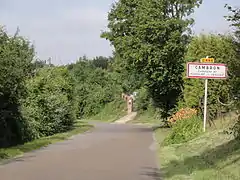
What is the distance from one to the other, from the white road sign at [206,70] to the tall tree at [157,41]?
14.2 meters

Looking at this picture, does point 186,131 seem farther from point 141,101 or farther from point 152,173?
point 141,101

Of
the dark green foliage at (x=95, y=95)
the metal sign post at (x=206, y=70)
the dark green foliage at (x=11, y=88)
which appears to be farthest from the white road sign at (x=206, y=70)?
the dark green foliage at (x=95, y=95)

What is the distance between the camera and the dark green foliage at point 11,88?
22328mm

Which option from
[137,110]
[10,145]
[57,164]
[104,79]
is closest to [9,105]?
[10,145]

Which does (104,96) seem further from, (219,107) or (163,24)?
(219,107)

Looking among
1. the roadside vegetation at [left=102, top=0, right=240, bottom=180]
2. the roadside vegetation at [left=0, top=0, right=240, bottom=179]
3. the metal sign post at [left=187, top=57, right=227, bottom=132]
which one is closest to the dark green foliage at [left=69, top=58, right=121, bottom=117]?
the roadside vegetation at [left=0, top=0, right=240, bottom=179]

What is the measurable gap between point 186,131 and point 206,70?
364 cm

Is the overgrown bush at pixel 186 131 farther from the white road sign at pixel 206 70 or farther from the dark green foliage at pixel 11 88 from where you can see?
the dark green foliage at pixel 11 88

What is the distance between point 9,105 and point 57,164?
895cm

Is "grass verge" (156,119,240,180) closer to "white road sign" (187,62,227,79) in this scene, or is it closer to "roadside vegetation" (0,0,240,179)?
"roadside vegetation" (0,0,240,179)

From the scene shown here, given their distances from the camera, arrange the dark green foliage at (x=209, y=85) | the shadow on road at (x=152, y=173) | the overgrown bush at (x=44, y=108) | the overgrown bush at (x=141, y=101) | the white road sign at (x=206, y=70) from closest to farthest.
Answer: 1. the shadow on road at (x=152, y=173)
2. the white road sign at (x=206, y=70)
3. the dark green foliage at (x=209, y=85)
4. the overgrown bush at (x=44, y=108)
5. the overgrown bush at (x=141, y=101)

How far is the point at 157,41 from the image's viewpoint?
3781 centimetres

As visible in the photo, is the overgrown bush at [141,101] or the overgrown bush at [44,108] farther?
the overgrown bush at [141,101]

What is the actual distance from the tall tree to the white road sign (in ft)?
46.7
